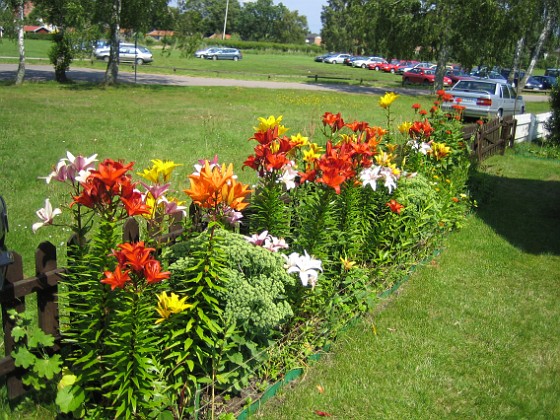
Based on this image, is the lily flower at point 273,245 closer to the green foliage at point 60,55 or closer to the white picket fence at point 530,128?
the white picket fence at point 530,128

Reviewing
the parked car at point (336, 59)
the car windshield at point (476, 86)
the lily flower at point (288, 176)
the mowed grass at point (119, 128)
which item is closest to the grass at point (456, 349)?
the lily flower at point (288, 176)

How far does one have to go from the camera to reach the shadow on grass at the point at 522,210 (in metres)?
6.88

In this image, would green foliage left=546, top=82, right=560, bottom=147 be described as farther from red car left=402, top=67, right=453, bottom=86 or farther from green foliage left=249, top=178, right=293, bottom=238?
red car left=402, top=67, right=453, bottom=86

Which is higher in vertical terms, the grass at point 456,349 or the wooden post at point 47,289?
the wooden post at point 47,289

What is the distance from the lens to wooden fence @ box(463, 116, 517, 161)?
10.2 metres

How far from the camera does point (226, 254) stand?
3.02m

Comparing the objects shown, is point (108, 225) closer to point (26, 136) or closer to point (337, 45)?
point (26, 136)

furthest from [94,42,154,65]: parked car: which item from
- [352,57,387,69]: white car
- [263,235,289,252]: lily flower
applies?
[263,235,289,252]: lily flower

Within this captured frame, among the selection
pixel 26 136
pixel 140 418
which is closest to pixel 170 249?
pixel 140 418

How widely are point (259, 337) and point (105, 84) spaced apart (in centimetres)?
2063

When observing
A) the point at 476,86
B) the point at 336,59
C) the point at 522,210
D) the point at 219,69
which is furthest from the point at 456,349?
the point at 336,59

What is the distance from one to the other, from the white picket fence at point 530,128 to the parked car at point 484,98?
2.00 meters

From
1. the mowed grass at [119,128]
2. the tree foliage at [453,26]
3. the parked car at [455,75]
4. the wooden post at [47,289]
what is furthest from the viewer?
the parked car at [455,75]

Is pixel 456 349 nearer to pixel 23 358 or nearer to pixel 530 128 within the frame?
pixel 23 358
